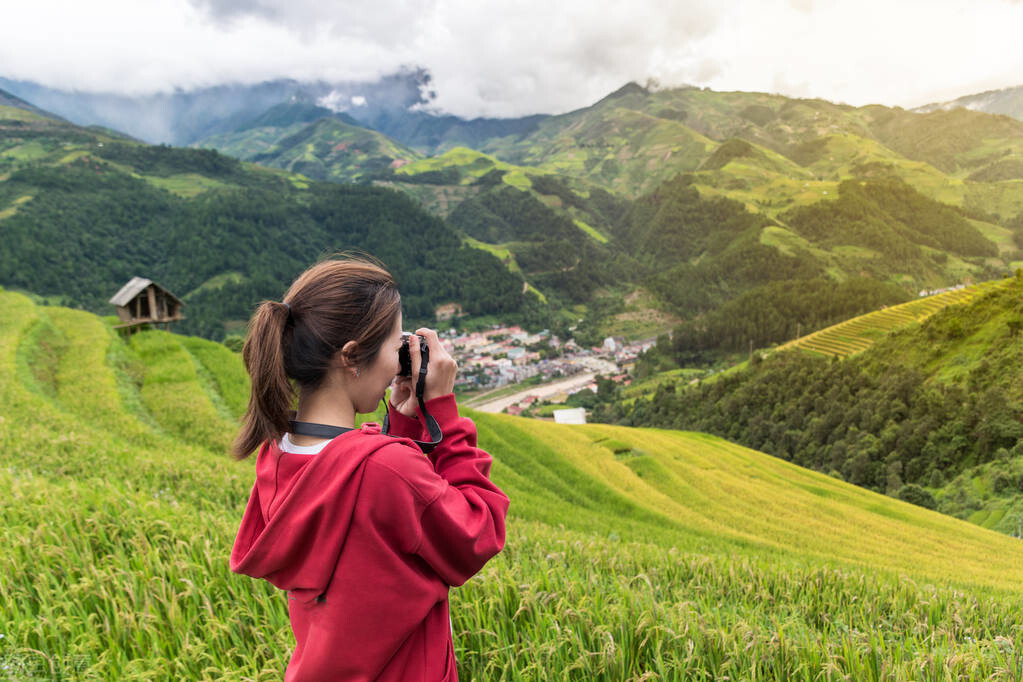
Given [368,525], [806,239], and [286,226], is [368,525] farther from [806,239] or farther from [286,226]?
[806,239]

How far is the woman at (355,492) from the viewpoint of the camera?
1.23 meters

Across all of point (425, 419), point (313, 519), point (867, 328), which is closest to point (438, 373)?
point (425, 419)

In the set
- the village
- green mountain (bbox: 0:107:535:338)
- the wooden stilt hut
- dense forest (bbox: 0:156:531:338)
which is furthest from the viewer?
the village

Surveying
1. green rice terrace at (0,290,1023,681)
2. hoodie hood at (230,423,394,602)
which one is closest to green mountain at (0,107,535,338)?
green rice terrace at (0,290,1023,681)

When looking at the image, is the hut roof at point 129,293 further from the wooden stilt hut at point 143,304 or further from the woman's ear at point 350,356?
the woman's ear at point 350,356

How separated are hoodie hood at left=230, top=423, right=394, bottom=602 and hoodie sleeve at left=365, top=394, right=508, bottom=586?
6 centimetres

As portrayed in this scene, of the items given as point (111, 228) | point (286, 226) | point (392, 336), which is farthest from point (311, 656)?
point (286, 226)

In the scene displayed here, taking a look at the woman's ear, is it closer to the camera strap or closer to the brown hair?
the brown hair

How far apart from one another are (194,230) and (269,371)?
128 meters

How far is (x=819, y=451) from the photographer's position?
3884 centimetres

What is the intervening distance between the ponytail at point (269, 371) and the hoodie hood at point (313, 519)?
0.42ft

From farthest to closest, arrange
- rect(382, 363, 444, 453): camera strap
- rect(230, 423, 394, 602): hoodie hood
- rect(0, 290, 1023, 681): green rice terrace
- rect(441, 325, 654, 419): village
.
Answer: rect(441, 325, 654, 419): village, rect(0, 290, 1023, 681): green rice terrace, rect(382, 363, 444, 453): camera strap, rect(230, 423, 394, 602): hoodie hood

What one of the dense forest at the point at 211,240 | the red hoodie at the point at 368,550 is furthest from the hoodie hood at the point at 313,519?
A: the dense forest at the point at 211,240

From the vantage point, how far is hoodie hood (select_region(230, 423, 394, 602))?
3.94ft
